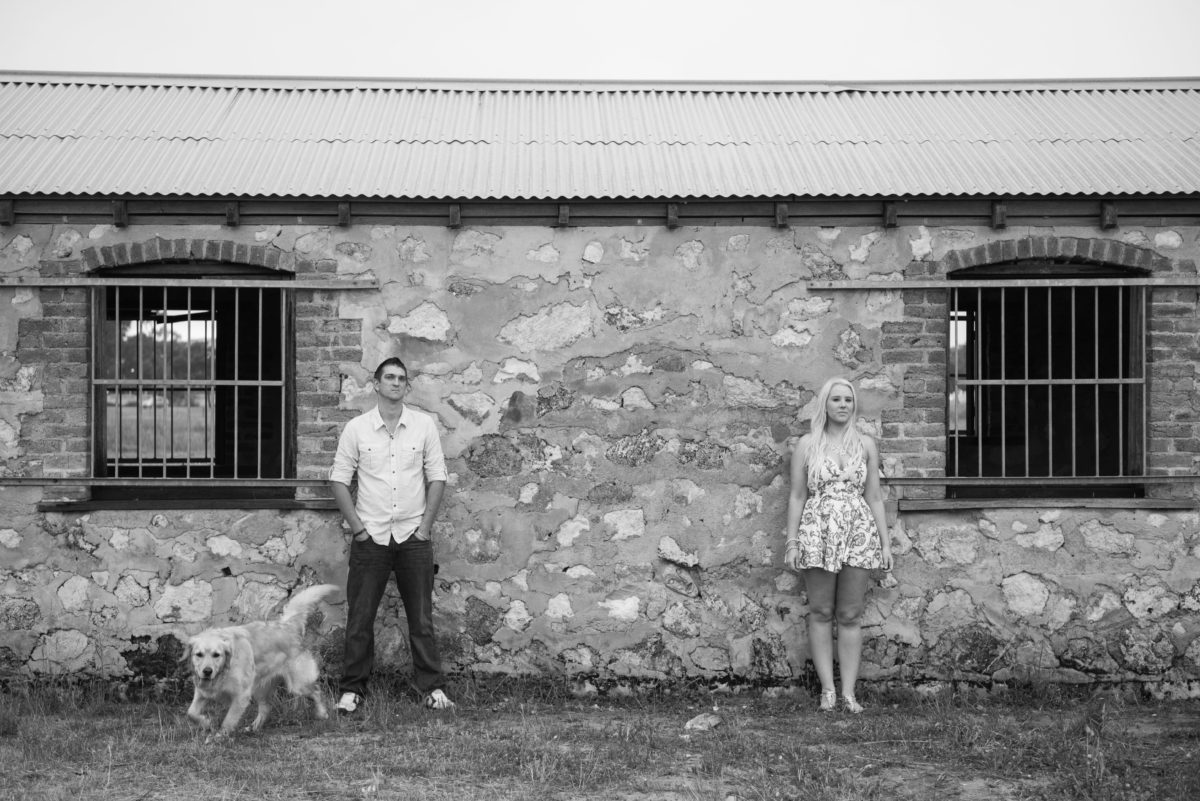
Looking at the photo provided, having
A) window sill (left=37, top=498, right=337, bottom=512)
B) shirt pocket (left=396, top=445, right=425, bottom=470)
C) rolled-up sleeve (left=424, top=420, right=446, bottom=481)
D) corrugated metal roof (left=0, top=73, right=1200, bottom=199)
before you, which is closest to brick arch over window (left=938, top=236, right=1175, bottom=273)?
corrugated metal roof (left=0, top=73, right=1200, bottom=199)

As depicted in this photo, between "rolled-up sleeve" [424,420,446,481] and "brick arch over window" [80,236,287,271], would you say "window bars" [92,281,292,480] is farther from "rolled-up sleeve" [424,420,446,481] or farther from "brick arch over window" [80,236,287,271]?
"rolled-up sleeve" [424,420,446,481]

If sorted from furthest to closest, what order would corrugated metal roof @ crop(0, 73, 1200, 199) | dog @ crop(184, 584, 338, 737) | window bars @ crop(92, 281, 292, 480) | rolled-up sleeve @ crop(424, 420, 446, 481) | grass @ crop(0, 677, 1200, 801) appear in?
window bars @ crop(92, 281, 292, 480) < corrugated metal roof @ crop(0, 73, 1200, 199) < rolled-up sleeve @ crop(424, 420, 446, 481) < dog @ crop(184, 584, 338, 737) < grass @ crop(0, 677, 1200, 801)

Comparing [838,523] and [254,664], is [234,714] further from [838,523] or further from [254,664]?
[838,523]

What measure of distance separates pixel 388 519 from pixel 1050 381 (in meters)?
3.60

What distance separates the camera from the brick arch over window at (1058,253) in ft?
19.6

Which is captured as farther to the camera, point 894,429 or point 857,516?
point 894,429

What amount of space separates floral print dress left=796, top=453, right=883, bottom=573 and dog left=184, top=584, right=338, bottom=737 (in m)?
2.46

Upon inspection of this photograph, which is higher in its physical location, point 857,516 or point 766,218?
point 766,218

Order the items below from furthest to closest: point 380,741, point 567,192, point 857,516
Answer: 1. point 567,192
2. point 857,516
3. point 380,741

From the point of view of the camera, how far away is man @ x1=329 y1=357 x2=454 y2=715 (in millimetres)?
5551

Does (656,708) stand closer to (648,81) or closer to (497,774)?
(497,774)

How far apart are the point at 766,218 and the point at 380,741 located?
3400 mm

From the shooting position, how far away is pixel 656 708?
5734 mm

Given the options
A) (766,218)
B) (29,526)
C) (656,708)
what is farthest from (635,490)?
(29,526)
